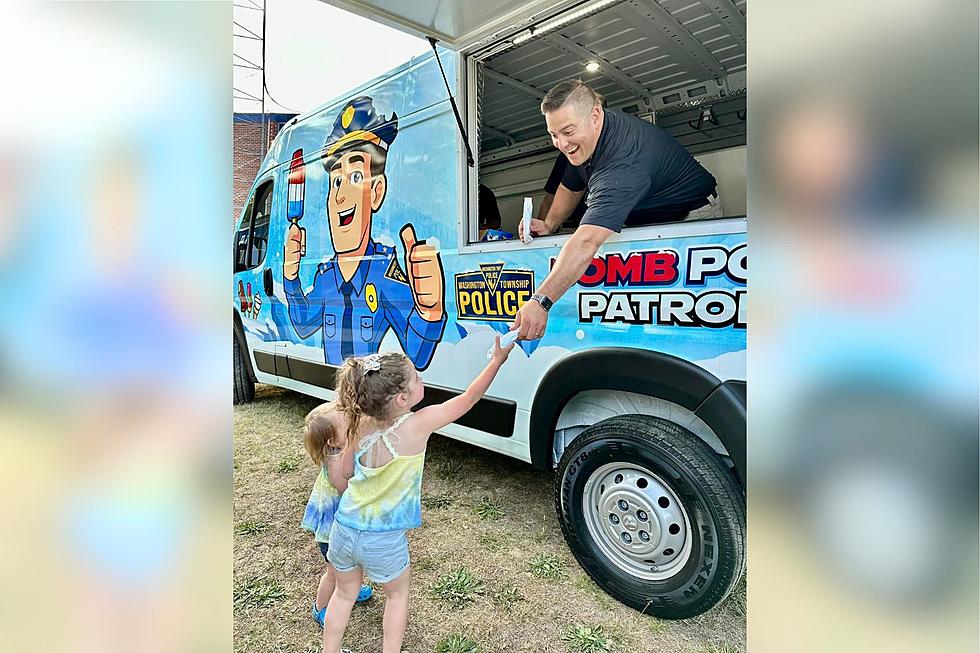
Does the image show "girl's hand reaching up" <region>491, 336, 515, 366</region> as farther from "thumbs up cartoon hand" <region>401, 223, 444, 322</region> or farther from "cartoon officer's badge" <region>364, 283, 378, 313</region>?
"cartoon officer's badge" <region>364, 283, 378, 313</region>

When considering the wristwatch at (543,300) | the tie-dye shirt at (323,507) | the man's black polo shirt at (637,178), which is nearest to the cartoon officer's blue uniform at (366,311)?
the wristwatch at (543,300)

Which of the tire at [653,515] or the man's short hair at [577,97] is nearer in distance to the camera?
the tire at [653,515]

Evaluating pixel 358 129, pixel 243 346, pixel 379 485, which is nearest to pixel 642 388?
pixel 379 485

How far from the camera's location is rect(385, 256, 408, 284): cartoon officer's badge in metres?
3.28

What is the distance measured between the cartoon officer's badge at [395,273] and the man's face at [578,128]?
4.20 ft

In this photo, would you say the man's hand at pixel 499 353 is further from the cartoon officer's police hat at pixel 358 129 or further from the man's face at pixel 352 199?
the cartoon officer's police hat at pixel 358 129

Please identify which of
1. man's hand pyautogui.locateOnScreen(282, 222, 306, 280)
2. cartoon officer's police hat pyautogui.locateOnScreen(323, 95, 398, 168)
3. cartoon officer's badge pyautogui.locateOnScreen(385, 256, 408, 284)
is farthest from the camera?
man's hand pyautogui.locateOnScreen(282, 222, 306, 280)

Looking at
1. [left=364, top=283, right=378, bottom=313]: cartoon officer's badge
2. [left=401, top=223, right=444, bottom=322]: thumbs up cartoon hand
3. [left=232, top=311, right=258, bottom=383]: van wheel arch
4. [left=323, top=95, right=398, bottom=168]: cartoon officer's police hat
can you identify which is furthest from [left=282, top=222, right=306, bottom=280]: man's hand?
[left=401, top=223, right=444, bottom=322]: thumbs up cartoon hand

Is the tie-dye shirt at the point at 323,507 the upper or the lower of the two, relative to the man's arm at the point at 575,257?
lower

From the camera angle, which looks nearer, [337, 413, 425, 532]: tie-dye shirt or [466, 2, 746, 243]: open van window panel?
[337, 413, 425, 532]: tie-dye shirt

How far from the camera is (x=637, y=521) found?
2.25 meters

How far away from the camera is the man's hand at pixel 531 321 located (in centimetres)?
244

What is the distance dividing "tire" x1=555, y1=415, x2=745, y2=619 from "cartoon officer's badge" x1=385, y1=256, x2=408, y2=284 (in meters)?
1.52
